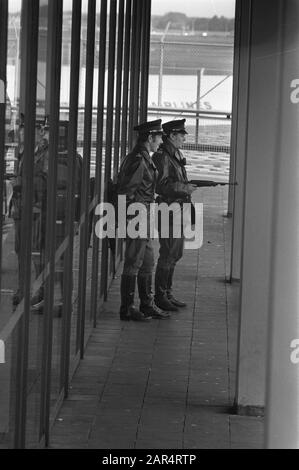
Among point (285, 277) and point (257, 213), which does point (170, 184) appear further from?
point (285, 277)

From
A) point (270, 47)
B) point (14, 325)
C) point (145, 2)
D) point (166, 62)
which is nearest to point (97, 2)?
point (270, 47)

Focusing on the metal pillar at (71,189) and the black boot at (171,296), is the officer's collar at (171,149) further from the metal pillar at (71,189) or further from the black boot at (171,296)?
the metal pillar at (71,189)

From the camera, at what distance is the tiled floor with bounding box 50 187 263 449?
7.29 metres

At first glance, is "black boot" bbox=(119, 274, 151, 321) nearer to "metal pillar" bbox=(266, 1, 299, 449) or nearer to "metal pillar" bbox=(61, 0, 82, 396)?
"metal pillar" bbox=(61, 0, 82, 396)

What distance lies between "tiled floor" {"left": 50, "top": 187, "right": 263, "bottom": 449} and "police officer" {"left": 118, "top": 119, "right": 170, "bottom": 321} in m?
0.22

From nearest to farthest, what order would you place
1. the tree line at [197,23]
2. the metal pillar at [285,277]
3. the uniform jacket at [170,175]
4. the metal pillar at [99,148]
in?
the metal pillar at [285,277] → the metal pillar at [99,148] → the uniform jacket at [170,175] → the tree line at [197,23]

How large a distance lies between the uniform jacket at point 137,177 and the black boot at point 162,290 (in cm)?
117

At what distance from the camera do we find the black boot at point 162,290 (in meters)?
11.7

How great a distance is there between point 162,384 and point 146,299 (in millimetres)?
2596

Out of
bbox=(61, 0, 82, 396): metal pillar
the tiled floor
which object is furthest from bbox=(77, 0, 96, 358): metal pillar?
bbox=(61, 0, 82, 396): metal pillar

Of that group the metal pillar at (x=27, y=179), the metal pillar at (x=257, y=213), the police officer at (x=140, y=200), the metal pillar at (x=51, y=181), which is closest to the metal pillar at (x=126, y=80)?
the police officer at (x=140, y=200)

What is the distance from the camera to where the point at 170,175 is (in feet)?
36.9

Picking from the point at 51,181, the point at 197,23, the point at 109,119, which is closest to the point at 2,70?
the point at 51,181

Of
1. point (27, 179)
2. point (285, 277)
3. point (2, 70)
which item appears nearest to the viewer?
point (285, 277)
